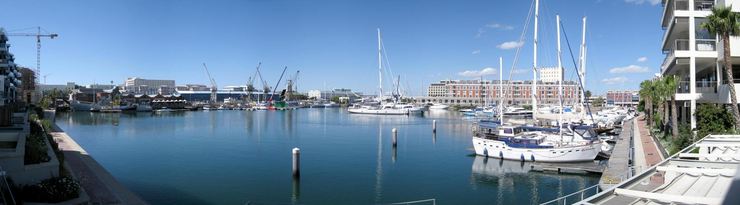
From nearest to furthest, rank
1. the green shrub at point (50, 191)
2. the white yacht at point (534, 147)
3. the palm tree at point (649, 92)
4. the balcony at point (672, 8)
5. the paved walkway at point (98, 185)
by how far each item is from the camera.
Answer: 1. the green shrub at point (50, 191)
2. the paved walkway at point (98, 185)
3. the balcony at point (672, 8)
4. the white yacht at point (534, 147)
5. the palm tree at point (649, 92)

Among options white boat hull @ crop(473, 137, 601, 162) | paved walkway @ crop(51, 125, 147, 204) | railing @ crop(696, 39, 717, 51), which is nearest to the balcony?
railing @ crop(696, 39, 717, 51)

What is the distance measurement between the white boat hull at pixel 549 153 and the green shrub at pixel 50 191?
106ft

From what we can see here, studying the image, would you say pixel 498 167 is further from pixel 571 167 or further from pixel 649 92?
pixel 649 92

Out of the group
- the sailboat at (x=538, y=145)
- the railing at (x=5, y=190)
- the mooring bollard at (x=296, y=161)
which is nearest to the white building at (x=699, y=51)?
the sailboat at (x=538, y=145)

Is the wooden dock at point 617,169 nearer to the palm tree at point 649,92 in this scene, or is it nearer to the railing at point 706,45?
the railing at point 706,45

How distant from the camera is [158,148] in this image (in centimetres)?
5172

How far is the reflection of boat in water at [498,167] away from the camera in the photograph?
36625mm

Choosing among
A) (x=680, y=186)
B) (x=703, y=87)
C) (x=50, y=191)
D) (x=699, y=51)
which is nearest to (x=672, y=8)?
(x=703, y=87)

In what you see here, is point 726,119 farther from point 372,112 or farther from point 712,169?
point 372,112

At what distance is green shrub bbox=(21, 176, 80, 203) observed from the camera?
15492mm

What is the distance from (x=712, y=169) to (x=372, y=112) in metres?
135

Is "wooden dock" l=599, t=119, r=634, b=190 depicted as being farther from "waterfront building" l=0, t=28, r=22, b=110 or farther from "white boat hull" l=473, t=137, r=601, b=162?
"waterfront building" l=0, t=28, r=22, b=110

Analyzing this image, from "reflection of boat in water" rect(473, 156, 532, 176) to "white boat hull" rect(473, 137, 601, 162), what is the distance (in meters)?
0.57

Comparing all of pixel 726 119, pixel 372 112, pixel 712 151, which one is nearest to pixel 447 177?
pixel 726 119
